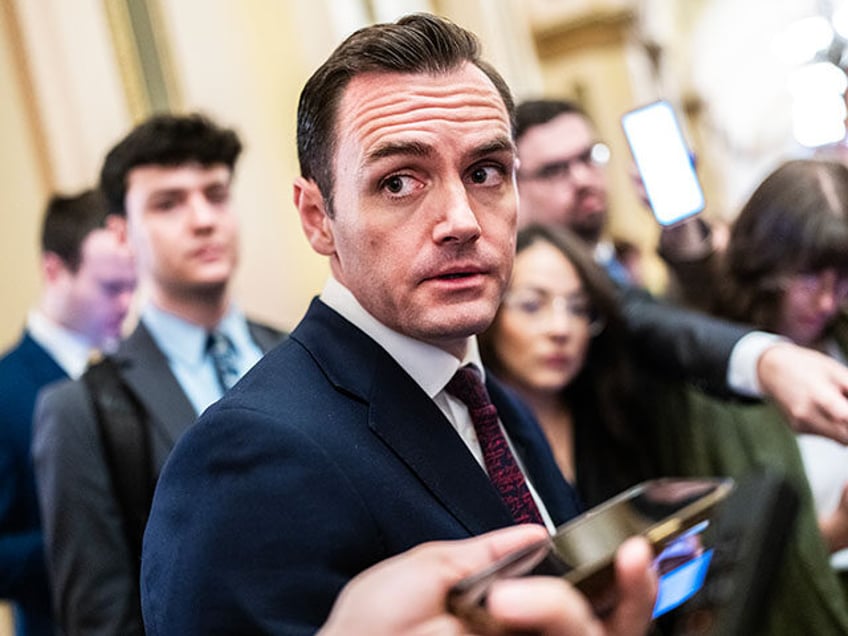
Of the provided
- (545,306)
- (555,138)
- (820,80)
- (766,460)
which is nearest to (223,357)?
(545,306)

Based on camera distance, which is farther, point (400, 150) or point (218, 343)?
point (218, 343)

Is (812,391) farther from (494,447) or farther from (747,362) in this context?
(494,447)

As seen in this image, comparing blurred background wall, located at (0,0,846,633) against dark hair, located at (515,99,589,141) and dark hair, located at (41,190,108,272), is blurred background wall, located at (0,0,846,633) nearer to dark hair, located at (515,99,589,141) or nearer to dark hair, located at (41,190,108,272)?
dark hair, located at (41,190,108,272)

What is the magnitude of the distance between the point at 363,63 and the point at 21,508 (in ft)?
5.15

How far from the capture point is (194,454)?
3.60ft

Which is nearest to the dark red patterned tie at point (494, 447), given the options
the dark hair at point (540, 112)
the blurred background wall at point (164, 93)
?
the blurred background wall at point (164, 93)

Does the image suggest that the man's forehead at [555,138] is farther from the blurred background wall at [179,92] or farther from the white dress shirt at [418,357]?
the white dress shirt at [418,357]

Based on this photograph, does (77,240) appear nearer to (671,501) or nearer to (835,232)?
(835,232)

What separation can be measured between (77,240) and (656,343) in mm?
1541

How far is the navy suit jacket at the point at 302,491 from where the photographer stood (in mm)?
994

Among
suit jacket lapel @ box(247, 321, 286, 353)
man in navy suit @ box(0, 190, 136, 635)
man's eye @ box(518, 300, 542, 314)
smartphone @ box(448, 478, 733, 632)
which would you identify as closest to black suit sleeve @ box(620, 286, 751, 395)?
man's eye @ box(518, 300, 542, 314)

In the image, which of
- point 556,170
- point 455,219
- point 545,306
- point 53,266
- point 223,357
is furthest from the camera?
point 556,170

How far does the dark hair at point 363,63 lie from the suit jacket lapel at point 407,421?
0.53 ft

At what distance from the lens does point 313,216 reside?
1.34 metres
